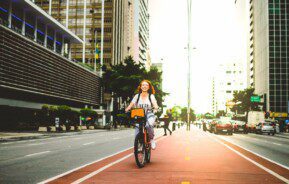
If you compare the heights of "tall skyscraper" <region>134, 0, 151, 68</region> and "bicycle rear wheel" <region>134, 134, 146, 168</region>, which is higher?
"tall skyscraper" <region>134, 0, 151, 68</region>

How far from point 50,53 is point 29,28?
17.8 feet

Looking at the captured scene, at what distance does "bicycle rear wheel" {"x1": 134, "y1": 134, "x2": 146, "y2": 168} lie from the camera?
8500mm

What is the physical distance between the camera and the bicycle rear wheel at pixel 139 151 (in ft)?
27.9

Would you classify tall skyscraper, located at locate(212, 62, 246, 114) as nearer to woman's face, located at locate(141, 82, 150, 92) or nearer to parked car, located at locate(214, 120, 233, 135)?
parked car, located at locate(214, 120, 233, 135)

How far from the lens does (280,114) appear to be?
8850 centimetres

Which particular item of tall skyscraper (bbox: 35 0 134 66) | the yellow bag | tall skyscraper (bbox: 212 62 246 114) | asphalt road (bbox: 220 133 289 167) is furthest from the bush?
tall skyscraper (bbox: 212 62 246 114)

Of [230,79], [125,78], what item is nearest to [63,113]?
[125,78]

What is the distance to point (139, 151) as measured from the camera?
8750 millimetres

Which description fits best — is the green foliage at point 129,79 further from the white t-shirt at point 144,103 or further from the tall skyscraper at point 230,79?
the tall skyscraper at point 230,79

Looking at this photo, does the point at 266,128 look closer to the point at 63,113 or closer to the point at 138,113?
the point at 63,113

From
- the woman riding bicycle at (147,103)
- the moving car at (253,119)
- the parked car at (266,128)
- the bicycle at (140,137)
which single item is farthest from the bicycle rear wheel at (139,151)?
the moving car at (253,119)

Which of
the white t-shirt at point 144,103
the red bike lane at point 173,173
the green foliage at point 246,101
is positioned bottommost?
the red bike lane at point 173,173

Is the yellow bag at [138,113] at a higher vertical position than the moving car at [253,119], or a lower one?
higher

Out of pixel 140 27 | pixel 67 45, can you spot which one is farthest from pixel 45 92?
pixel 140 27
